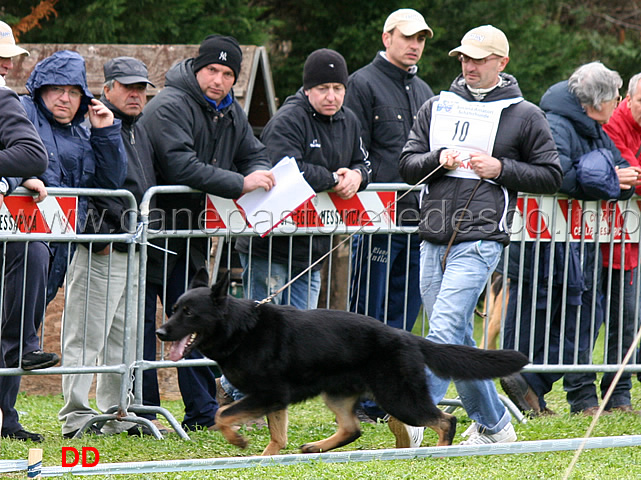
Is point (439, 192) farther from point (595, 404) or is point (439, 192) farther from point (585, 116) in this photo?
point (595, 404)

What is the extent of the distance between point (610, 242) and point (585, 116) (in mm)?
903

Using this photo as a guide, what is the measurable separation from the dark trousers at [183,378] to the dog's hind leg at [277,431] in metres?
0.94

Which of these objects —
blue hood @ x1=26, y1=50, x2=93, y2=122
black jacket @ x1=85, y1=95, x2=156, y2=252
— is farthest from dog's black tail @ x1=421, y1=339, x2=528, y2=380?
blue hood @ x1=26, y1=50, x2=93, y2=122

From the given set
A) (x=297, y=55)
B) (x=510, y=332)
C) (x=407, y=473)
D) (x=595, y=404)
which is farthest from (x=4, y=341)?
(x=297, y=55)

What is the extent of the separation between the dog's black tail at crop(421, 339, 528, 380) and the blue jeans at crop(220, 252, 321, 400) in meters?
1.44

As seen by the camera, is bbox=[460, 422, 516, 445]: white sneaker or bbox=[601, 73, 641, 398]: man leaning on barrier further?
bbox=[601, 73, 641, 398]: man leaning on barrier

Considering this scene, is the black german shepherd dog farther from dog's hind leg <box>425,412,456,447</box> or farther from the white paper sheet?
the white paper sheet

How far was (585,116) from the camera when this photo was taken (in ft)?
22.0

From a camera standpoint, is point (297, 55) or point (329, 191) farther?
point (297, 55)

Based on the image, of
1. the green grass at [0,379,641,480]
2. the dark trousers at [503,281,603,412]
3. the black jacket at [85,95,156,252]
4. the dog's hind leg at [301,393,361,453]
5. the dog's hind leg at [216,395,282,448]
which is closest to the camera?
the green grass at [0,379,641,480]

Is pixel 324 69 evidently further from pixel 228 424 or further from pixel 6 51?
pixel 228 424

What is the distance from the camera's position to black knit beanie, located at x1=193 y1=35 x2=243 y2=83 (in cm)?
609

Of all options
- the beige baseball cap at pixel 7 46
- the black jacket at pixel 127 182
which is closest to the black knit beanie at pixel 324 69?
the black jacket at pixel 127 182

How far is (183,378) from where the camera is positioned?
20.1 feet
